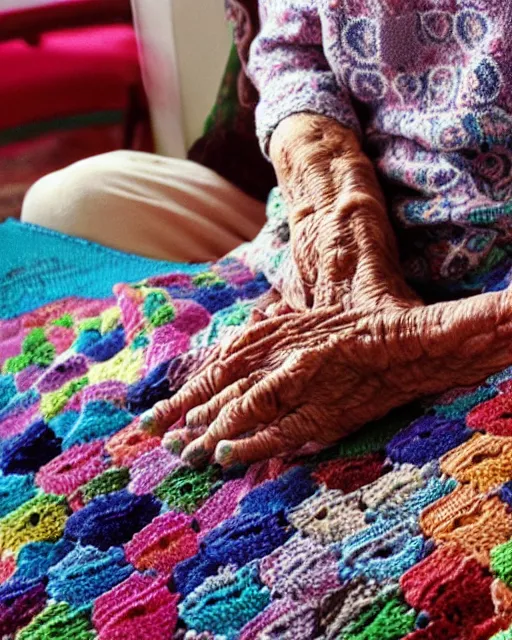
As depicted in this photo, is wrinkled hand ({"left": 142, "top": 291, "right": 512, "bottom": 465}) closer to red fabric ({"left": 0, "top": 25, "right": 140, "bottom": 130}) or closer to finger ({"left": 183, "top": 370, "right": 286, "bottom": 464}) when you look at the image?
finger ({"left": 183, "top": 370, "right": 286, "bottom": 464})

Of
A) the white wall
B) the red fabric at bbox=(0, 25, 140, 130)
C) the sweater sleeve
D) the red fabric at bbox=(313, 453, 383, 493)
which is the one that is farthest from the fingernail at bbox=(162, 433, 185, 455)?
the red fabric at bbox=(0, 25, 140, 130)

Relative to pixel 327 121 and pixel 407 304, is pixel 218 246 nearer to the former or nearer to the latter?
pixel 327 121

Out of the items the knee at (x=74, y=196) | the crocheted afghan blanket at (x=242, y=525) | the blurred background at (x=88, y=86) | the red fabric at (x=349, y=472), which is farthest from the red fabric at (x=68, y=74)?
the red fabric at (x=349, y=472)

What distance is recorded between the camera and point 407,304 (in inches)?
30.4

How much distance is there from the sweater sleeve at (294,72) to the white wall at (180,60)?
1.59ft

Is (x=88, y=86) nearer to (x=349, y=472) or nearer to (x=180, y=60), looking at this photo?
(x=180, y=60)

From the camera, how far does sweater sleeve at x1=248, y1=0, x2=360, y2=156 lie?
0.98 metres

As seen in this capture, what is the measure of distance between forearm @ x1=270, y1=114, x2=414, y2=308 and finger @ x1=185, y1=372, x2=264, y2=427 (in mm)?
132

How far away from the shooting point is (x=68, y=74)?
1743 mm

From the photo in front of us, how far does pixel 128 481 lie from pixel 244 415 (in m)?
0.12

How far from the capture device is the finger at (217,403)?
74 cm

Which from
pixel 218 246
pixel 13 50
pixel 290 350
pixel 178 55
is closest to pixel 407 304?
pixel 290 350

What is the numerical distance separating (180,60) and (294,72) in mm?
621

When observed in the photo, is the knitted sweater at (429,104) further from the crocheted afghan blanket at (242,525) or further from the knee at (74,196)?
the knee at (74,196)
